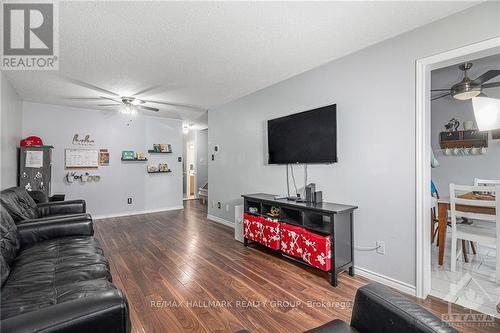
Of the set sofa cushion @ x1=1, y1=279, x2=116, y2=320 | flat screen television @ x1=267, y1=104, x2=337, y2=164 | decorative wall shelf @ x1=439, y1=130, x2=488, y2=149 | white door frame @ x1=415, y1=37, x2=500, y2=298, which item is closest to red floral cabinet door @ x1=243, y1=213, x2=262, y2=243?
flat screen television @ x1=267, y1=104, x2=337, y2=164

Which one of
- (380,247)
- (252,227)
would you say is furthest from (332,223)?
(252,227)

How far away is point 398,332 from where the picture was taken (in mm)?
926

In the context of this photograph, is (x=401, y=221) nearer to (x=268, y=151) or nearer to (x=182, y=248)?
(x=268, y=151)

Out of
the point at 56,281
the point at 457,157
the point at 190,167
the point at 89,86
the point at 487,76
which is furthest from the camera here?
the point at 190,167

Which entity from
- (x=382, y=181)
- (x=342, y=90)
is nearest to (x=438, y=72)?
(x=342, y=90)

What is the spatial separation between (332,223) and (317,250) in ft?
1.08

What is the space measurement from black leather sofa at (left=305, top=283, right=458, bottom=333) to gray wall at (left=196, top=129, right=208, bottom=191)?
6.90 meters

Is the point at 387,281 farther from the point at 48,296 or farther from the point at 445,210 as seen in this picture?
the point at 48,296

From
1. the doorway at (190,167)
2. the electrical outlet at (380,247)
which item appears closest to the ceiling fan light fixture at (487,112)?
the electrical outlet at (380,247)

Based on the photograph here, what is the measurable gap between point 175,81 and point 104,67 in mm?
876

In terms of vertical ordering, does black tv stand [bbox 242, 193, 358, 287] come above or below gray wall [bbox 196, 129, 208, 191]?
below

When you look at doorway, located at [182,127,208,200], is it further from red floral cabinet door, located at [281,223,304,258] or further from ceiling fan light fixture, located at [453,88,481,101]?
ceiling fan light fixture, located at [453,88,481,101]

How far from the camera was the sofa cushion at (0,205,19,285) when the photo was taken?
56.8 inches

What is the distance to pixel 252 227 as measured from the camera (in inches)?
125
